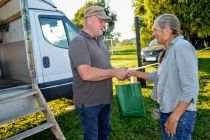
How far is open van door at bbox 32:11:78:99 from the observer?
5.95 metres

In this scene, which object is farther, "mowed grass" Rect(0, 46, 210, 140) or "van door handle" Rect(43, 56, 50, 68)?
"van door handle" Rect(43, 56, 50, 68)

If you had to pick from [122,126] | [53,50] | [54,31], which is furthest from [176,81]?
[54,31]

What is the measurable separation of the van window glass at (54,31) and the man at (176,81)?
366 centimetres

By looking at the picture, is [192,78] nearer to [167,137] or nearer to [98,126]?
[167,137]

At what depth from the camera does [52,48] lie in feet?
20.1

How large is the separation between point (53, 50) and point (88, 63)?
314 cm

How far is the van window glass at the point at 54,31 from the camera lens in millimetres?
6102

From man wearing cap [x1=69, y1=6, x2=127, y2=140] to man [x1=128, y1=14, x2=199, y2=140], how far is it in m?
0.70

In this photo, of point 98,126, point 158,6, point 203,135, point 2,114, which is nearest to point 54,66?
point 2,114

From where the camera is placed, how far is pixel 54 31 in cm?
634

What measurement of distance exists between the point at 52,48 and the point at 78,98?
296 cm

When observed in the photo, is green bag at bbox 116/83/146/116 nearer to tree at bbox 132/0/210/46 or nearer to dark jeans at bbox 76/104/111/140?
dark jeans at bbox 76/104/111/140

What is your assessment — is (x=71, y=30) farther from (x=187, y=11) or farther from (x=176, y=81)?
(x=187, y=11)

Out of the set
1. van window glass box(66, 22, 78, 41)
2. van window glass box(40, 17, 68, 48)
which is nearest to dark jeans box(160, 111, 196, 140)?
van window glass box(40, 17, 68, 48)
